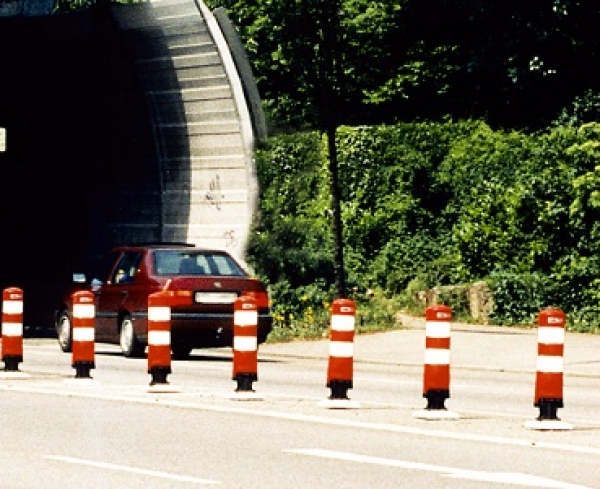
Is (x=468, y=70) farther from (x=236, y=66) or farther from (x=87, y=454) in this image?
(x=87, y=454)

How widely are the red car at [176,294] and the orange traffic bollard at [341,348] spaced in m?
8.78

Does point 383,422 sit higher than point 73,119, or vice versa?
point 73,119

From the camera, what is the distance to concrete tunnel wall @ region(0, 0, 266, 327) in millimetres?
38531

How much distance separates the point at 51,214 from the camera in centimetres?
4569

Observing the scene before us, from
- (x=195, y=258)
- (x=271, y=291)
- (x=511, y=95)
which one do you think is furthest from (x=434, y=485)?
(x=511, y=95)

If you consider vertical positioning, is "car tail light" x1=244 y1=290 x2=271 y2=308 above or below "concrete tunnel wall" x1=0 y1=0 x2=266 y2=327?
below

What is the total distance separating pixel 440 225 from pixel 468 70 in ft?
26.3

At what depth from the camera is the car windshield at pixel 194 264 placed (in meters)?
27.5

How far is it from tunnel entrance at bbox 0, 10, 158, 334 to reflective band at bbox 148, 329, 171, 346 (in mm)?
19267

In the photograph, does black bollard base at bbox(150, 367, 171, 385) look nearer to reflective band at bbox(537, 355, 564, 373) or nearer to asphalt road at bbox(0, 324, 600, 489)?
Answer: asphalt road at bbox(0, 324, 600, 489)

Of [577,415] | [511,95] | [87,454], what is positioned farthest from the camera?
[511,95]

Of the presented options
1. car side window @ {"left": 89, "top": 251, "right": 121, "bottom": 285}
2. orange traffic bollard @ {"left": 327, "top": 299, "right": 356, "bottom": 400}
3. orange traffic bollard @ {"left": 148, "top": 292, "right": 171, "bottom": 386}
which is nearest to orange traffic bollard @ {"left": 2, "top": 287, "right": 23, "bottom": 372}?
orange traffic bollard @ {"left": 148, "top": 292, "right": 171, "bottom": 386}

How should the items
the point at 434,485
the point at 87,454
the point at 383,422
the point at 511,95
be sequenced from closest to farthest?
1. the point at 434,485
2. the point at 87,454
3. the point at 383,422
4. the point at 511,95

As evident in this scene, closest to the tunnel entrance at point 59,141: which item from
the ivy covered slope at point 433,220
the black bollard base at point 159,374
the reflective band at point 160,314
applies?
the ivy covered slope at point 433,220
